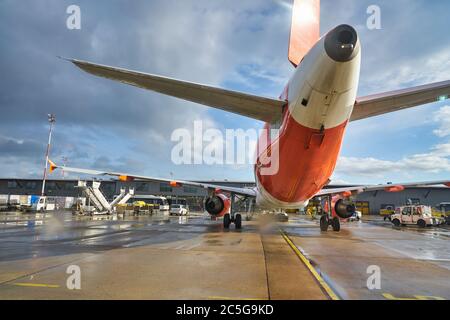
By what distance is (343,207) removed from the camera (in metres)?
17.0

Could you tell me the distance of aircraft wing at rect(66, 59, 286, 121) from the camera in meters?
5.30

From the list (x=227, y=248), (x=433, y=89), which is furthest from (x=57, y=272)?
(x=433, y=89)

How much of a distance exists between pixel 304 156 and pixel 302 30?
364cm

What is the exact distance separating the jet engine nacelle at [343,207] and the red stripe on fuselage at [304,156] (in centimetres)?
663

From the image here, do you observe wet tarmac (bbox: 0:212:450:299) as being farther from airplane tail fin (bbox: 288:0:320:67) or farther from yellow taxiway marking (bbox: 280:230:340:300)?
airplane tail fin (bbox: 288:0:320:67)

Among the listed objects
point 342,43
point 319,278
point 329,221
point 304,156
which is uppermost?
point 342,43

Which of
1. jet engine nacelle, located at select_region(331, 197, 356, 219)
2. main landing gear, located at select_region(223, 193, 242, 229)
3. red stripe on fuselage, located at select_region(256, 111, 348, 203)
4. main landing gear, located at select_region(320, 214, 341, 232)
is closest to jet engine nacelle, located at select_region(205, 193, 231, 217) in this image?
main landing gear, located at select_region(223, 193, 242, 229)

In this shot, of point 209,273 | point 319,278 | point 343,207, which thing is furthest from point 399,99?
point 343,207

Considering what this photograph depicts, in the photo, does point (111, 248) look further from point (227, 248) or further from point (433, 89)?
point (433, 89)

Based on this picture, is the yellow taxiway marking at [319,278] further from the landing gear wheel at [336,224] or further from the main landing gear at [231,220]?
the landing gear wheel at [336,224]

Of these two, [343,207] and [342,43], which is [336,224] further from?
[342,43]

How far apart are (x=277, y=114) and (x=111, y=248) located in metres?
7.07

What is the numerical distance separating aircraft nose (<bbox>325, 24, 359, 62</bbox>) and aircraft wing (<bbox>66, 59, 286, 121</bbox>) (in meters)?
2.05

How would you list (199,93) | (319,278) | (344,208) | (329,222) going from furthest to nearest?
(329,222)
(344,208)
(199,93)
(319,278)
